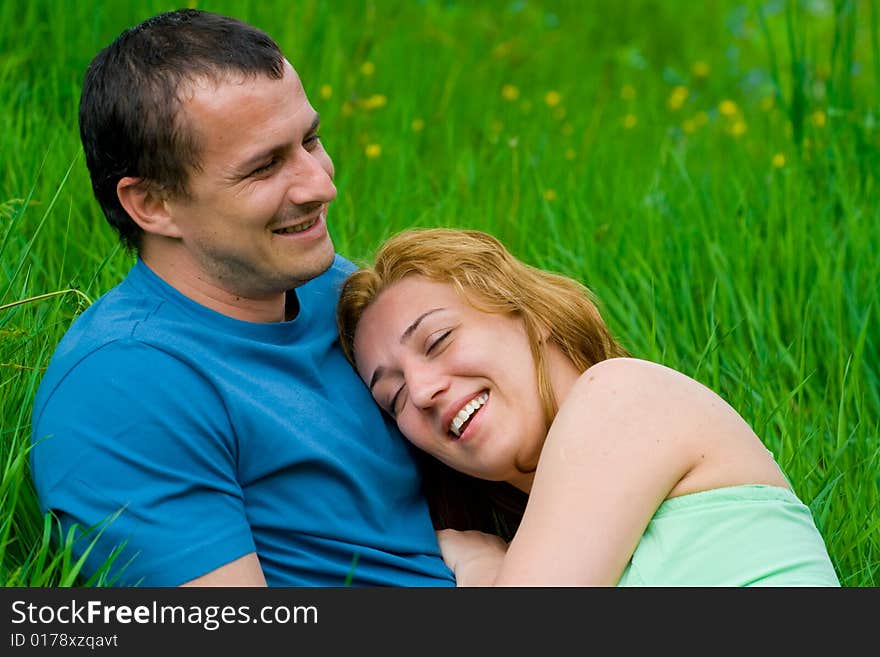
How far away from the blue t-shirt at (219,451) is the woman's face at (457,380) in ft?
0.30

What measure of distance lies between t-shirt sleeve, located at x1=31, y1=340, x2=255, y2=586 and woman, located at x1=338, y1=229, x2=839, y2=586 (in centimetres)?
51

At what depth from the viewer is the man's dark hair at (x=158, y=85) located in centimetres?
234

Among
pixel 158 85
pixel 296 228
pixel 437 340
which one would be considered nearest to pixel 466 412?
pixel 437 340

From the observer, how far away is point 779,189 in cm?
410

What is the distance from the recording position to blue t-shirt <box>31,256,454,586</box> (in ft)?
6.92

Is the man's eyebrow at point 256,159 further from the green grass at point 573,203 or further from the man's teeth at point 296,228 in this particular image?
the green grass at point 573,203

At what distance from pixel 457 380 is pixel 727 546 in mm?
625

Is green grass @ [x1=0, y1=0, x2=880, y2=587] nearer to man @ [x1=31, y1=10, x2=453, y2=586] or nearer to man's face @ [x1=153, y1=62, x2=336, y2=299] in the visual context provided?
man @ [x1=31, y1=10, x2=453, y2=586]

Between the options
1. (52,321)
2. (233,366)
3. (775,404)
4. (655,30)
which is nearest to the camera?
(233,366)

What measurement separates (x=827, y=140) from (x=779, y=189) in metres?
0.44

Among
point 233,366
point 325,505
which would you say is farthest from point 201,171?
point 325,505

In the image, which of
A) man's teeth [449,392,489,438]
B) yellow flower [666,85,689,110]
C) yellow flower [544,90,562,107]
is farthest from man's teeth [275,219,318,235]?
yellow flower [666,85,689,110]

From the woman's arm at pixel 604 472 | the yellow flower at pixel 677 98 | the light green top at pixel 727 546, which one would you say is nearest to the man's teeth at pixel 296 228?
the woman's arm at pixel 604 472
